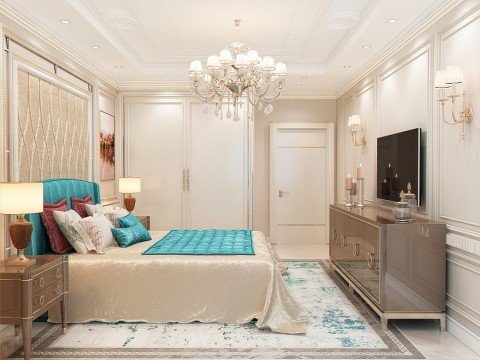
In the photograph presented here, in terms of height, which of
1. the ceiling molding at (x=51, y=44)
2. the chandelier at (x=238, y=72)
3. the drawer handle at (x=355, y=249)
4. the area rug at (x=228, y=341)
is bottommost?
the area rug at (x=228, y=341)

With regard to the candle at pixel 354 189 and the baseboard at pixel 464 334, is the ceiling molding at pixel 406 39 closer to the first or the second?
the candle at pixel 354 189

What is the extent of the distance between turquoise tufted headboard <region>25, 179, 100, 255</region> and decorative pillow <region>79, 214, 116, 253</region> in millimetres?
351

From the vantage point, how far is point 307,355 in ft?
9.74

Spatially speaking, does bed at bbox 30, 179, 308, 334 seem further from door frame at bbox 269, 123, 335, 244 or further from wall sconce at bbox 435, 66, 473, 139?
door frame at bbox 269, 123, 335, 244

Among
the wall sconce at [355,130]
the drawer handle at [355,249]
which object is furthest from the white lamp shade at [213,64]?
the wall sconce at [355,130]

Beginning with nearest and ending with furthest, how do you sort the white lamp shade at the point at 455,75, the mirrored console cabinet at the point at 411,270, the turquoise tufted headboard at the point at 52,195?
the white lamp shade at the point at 455,75, the mirrored console cabinet at the point at 411,270, the turquoise tufted headboard at the point at 52,195

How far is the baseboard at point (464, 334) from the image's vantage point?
303cm

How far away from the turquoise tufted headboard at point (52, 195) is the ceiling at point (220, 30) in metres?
1.41

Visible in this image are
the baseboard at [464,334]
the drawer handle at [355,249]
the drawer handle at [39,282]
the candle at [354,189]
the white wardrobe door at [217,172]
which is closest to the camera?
the drawer handle at [39,282]

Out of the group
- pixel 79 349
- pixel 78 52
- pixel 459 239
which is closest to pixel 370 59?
pixel 459 239

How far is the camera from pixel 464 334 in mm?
3176

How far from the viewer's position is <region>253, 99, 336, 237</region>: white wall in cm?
748

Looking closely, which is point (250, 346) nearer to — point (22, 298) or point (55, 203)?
point (22, 298)

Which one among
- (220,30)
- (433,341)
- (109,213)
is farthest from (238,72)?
(433,341)
